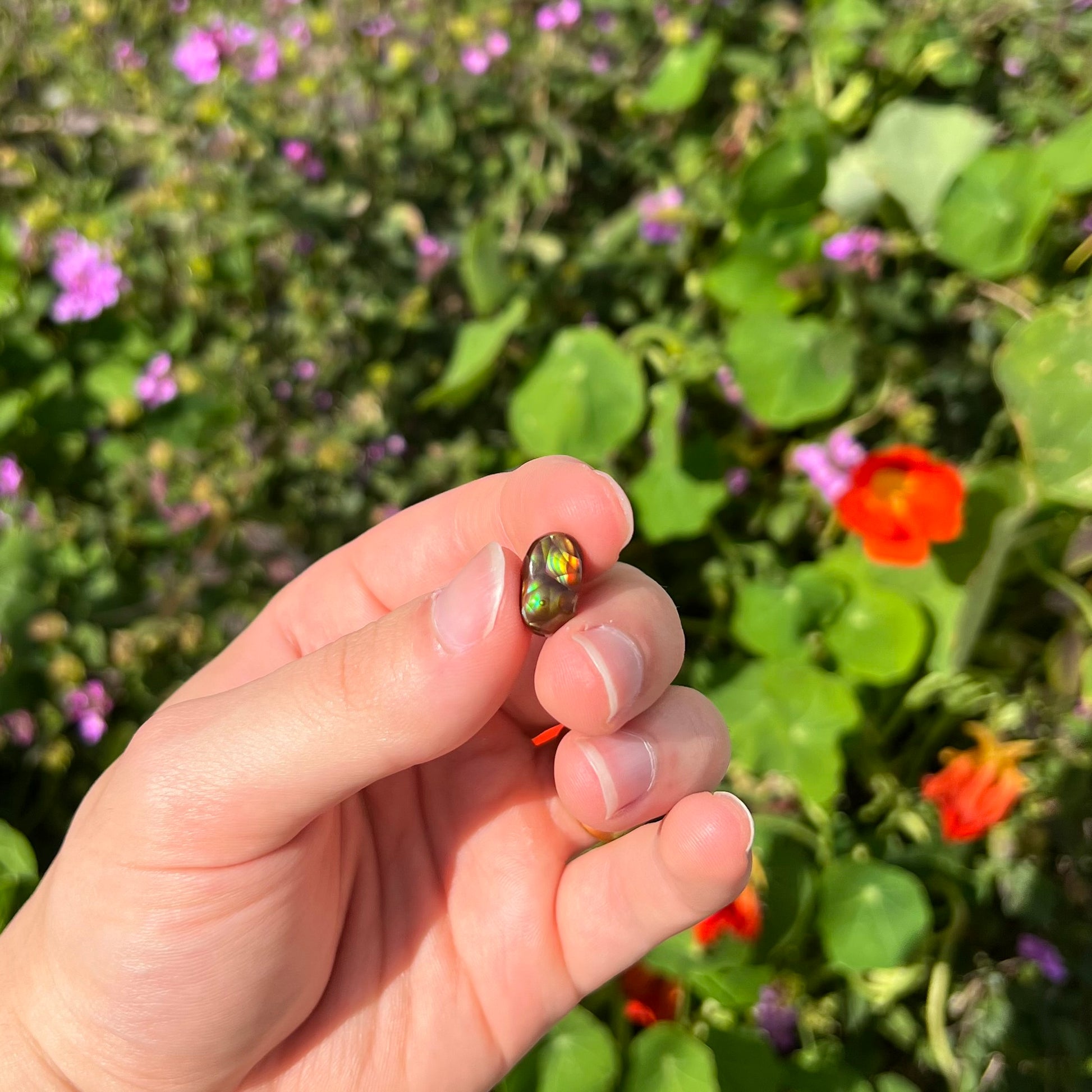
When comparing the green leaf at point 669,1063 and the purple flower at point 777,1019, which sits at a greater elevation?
the green leaf at point 669,1063

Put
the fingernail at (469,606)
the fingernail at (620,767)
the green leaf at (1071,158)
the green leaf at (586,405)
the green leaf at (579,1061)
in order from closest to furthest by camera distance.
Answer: the fingernail at (469,606) → the fingernail at (620,767) → the green leaf at (579,1061) → the green leaf at (1071,158) → the green leaf at (586,405)

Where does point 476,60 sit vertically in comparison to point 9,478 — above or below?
above

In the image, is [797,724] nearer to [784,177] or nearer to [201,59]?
[784,177]

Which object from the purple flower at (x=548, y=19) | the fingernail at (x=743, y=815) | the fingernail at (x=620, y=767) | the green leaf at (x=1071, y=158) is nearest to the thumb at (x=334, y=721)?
the fingernail at (x=620, y=767)

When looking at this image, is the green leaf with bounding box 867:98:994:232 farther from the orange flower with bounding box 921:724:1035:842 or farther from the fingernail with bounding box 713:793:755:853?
the fingernail with bounding box 713:793:755:853

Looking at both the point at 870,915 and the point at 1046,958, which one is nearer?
the point at 870,915

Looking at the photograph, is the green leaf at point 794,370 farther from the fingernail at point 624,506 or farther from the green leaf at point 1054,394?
the fingernail at point 624,506

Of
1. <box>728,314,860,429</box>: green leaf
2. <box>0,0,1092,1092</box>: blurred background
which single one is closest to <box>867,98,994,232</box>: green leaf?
<box>0,0,1092,1092</box>: blurred background

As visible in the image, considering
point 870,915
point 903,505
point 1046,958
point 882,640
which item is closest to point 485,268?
point 903,505
